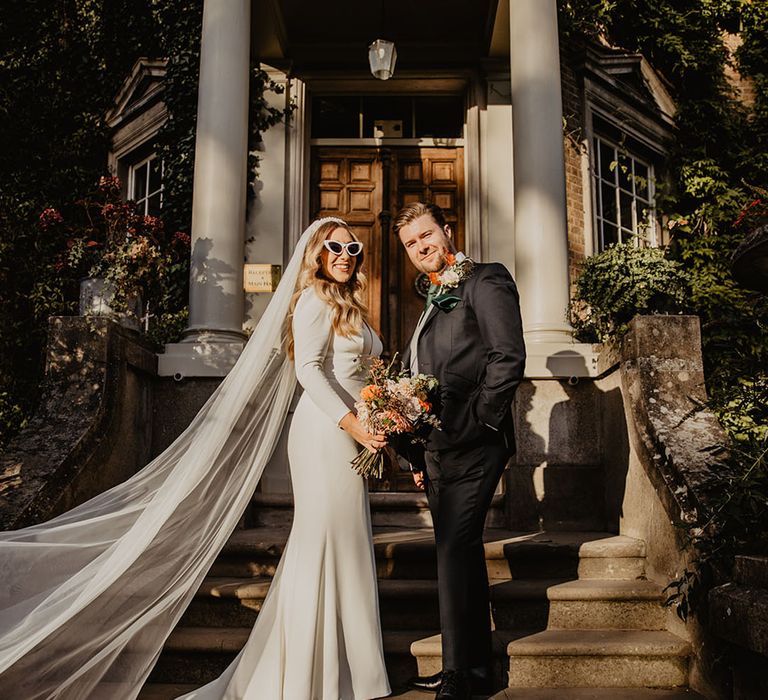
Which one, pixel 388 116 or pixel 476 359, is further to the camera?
pixel 388 116

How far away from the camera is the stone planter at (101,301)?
537 centimetres

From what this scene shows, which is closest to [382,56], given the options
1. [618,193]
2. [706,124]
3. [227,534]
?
[618,193]

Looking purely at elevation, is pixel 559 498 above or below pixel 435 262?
below

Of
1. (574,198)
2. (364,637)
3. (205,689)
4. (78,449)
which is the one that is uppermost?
(574,198)

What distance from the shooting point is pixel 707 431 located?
13.9ft

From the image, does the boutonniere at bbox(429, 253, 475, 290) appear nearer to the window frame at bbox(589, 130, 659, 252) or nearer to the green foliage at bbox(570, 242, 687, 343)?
the green foliage at bbox(570, 242, 687, 343)

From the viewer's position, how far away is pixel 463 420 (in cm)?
335

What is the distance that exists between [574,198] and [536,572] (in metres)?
4.88

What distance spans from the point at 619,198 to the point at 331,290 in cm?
634

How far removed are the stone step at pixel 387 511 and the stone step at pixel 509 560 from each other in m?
1.17

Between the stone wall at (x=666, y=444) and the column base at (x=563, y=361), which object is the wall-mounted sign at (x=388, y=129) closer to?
the column base at (x=563, y=361)

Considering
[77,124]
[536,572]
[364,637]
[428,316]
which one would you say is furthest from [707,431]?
[77,124]

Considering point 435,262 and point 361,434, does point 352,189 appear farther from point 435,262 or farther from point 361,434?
point 361,434

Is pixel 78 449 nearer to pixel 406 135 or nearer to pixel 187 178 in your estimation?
pixel 187 178
